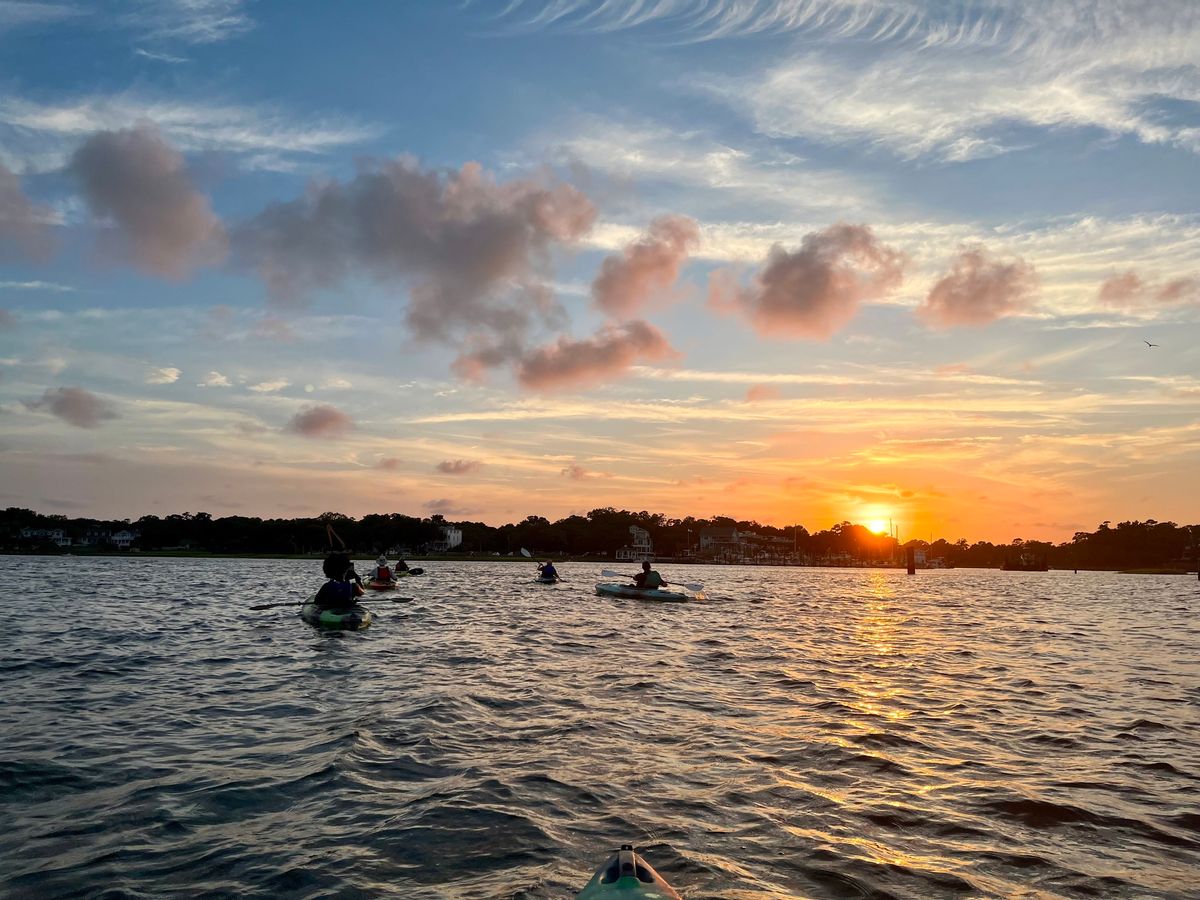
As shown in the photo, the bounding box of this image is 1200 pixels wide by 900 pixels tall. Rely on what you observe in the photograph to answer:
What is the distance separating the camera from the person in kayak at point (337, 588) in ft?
93.2

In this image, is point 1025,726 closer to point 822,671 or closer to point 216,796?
point 822,671

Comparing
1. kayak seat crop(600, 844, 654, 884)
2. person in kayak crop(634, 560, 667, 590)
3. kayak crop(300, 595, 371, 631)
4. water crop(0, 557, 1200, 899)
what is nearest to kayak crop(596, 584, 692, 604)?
person in kayak crop(634, 560, 667, 590)

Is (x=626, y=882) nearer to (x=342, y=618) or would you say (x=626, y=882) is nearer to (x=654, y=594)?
(x=342, y=618)

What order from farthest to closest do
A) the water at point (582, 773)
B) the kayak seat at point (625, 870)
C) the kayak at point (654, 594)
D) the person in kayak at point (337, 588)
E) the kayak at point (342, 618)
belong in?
the kayak at point (654, 594), the person in kayak at point (337, 588), the kayak at point (342, 618), the water at point (582, 773), the kayak seat at point (625, 870)

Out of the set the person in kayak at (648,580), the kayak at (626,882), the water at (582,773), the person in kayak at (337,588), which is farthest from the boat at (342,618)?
the kayak at (626,882)

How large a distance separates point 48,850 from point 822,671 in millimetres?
16933

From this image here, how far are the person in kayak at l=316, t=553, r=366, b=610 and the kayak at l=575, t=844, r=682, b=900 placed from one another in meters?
24.8

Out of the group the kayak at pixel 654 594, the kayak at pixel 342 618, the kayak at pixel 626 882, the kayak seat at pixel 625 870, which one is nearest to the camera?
the kayak at pixel 626 882

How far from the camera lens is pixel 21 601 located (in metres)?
41.8

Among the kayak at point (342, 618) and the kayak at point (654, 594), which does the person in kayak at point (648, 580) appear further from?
the kayak at point (342, 618)

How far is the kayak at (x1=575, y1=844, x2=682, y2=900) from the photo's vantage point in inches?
204

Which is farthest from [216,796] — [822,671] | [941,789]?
[822,671]

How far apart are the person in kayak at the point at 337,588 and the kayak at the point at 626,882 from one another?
24.8 meters

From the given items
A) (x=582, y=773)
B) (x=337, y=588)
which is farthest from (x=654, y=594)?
(x=582, y=773)
